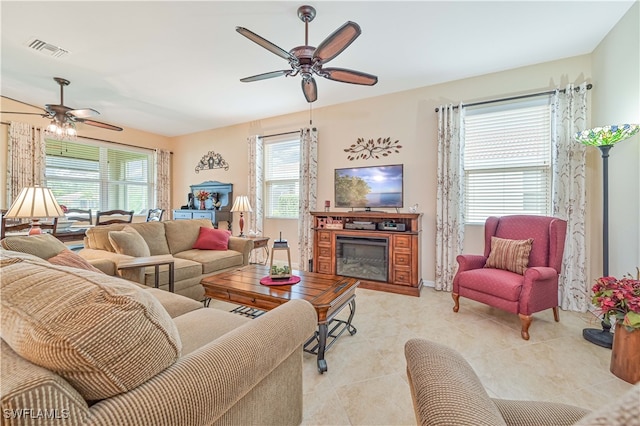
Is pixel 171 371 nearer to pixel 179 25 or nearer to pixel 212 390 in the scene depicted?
pixel 212 390

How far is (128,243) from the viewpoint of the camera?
2.76 meters

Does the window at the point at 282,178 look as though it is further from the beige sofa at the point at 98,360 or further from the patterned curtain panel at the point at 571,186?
the beige sofa at the point at 98,360

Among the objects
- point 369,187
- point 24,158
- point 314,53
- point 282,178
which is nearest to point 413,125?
point 369,187

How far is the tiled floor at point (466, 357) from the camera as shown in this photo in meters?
1.53

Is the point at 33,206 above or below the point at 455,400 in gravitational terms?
above

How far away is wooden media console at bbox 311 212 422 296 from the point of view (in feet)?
11.1

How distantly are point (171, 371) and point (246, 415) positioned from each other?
44 cm

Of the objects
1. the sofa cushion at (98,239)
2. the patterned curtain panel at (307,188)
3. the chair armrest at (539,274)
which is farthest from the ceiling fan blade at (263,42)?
the chair armrest at (539,274)

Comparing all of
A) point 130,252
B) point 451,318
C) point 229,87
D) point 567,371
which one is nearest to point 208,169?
point 229,87

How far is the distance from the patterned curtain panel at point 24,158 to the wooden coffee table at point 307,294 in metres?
4.52

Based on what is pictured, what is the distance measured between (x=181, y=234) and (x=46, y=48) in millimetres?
2433

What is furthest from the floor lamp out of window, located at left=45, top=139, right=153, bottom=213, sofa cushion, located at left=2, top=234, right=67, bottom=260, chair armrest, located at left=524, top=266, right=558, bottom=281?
window, located at left=45, top=139, right=153, bottom=213

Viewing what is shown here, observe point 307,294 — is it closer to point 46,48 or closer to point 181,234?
point 181,234

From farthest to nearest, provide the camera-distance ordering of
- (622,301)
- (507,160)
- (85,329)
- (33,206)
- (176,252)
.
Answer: (176,252)
(507,160)
(33,206)
(622,301)
(85,329)
